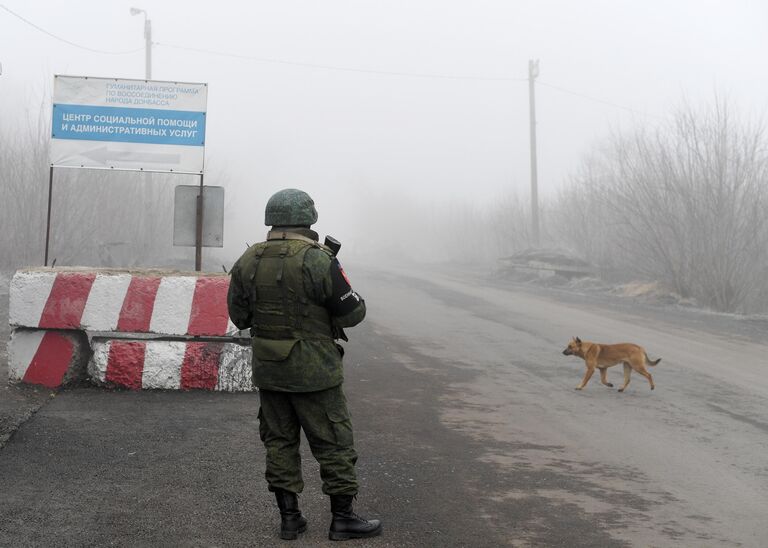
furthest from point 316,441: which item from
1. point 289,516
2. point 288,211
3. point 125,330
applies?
point 125,330

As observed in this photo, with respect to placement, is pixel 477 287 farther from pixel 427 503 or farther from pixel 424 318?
pixel 427 503

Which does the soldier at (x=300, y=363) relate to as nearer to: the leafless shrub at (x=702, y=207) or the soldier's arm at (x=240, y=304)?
the soldier's arm at (x=240, y=304)

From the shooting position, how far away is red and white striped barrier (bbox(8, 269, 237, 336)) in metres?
6.49

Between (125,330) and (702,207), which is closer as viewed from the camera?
(125,330)

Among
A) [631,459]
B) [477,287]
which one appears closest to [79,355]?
[631,459]

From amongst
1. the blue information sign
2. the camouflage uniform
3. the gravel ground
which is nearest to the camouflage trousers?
the camouflage uniform

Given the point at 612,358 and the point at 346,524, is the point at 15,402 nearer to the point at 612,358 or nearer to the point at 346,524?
the point at 346,524

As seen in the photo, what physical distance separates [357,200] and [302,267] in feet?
284

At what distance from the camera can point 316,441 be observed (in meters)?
3.75

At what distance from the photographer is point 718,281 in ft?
55.1

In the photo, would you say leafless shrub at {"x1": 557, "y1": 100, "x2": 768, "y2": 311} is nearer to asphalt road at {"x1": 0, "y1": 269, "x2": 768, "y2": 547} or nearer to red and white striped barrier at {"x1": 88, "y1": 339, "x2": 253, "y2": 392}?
asphalt road at {"x1": 0, "y1": 269, "x2": 768, "y2": 547}

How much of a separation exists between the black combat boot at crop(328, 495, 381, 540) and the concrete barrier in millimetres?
3249

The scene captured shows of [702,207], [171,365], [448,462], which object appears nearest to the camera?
[448,462]

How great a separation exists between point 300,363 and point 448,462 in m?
1.81
